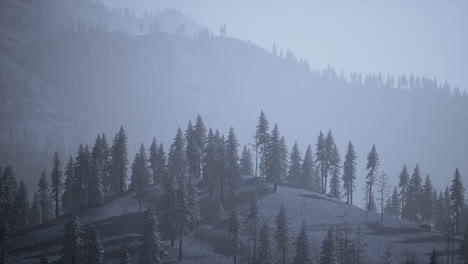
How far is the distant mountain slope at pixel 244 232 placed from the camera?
155ft

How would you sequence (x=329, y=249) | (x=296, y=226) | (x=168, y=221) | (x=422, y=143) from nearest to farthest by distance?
(x=329, y=249)
(x=168, y=221)
(x=296, y=226)
(x=422, y=143)

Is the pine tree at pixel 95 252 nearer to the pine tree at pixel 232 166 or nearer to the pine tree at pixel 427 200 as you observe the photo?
the pine tree at pixel 232 166

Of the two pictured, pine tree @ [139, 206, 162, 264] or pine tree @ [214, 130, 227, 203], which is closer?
pine tree @ [139, 206, 162, 264]

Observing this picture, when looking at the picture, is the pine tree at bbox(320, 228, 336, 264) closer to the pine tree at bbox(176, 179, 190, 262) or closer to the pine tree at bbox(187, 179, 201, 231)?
the pine tree at bbox(176, 179, 190, 262)

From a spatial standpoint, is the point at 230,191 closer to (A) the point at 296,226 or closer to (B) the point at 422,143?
(A) the point at 296,226

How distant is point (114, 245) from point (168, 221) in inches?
372

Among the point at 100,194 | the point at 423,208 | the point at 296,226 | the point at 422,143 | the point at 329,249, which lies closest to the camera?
the point at 329,249

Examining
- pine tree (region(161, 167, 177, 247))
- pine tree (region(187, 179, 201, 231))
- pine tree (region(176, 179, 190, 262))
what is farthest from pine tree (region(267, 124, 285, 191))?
pine tree (region(161, 167, 177, 247))

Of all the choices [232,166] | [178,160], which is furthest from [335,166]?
[178,160]

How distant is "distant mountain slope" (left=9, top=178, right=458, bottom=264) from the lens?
47250 mm

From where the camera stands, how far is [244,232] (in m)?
52.2

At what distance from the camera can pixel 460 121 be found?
19900cm

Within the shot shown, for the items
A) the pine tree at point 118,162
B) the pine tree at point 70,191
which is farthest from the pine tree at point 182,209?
the pine tree at point 70,191

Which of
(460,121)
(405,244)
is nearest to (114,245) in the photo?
(405,244)
